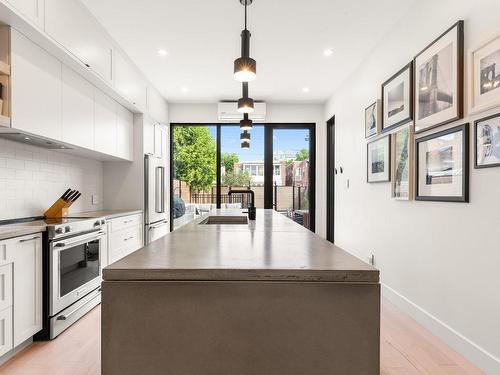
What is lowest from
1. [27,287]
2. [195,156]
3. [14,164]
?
[27,287]

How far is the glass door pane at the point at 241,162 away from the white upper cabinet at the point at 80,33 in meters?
3.06

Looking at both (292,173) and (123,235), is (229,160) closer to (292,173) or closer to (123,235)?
(292,173)

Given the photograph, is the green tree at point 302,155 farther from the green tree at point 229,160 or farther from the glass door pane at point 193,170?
the glass door pane at point 193,170

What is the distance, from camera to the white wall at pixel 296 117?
20.7 ft

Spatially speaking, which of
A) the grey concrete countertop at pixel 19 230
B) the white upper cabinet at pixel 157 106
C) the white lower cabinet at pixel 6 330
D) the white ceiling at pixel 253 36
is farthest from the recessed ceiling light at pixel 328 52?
the white lower cabinet at pixel 6 330

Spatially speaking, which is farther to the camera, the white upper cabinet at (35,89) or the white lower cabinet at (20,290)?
the white upper cabinet at (35,89)

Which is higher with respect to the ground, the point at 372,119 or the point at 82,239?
the point at 372,119

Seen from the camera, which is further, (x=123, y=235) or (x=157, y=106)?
(x=157, y=106)

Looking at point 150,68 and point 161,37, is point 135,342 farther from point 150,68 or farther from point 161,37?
point 150,68

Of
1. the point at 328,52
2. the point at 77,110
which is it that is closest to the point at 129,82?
the point at 77,110

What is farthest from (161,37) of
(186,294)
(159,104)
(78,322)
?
(186,294)

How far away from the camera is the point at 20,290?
7.28 feet

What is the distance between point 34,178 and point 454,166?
354 centimetres

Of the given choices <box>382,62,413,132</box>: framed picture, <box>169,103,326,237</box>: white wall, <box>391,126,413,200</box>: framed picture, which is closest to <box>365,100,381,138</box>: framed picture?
<box>382,62,413,132</box>: framed picture
